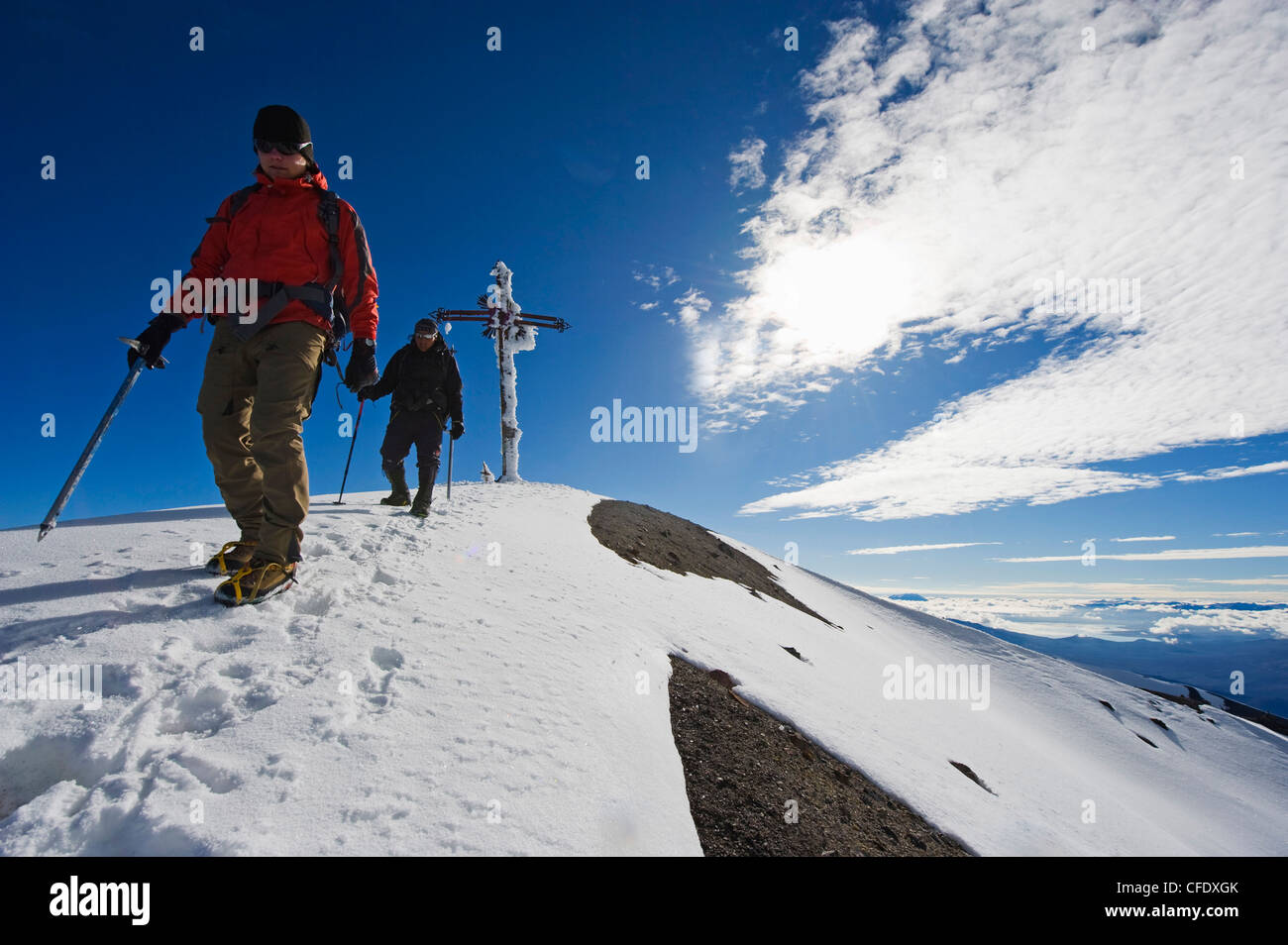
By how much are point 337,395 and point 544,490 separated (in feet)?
37.7

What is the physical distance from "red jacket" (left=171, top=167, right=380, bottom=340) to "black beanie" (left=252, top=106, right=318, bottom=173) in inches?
12.6

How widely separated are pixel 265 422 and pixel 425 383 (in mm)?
5711

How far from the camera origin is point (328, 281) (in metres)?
4.74

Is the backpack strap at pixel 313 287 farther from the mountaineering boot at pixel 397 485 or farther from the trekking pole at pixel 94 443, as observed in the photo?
the mountaineering boot at pixel 397 485

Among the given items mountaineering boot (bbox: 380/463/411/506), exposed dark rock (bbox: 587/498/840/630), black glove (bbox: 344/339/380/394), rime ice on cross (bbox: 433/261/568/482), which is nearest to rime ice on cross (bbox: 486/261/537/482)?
rime ice on cross (bbox: 433/261/568/482)

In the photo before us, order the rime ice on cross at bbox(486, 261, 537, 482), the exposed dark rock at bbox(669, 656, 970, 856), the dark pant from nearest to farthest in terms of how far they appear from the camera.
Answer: the exposed dark rock at bbox(669, 656, 970, 856) < the dark pant < the rime ice on cross at bbox(486, 261, 537, 482)

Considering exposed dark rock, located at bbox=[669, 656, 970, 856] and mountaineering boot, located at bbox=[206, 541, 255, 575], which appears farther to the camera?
mountaineering boot, located at bbox=[206, 541, 255, 575]

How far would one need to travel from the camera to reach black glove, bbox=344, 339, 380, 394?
512cm

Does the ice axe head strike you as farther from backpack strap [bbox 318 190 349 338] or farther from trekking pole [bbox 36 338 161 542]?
backpack strap [bbox 318 190 349 338]

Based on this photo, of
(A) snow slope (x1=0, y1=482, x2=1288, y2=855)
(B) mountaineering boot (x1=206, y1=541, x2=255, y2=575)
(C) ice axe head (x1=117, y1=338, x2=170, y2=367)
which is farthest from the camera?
(B) mountaineering boot (x1=206, y1=541, x2=255, y2=575)

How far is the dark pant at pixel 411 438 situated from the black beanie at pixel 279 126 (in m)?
5.61

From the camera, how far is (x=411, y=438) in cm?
984

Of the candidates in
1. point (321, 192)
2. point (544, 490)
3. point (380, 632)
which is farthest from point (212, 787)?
point (544, 490)

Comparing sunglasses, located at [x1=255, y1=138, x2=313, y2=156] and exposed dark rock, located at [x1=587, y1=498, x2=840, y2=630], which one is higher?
sunglasses, located at [x1=255, y1=138, x2=313, y2=156]
